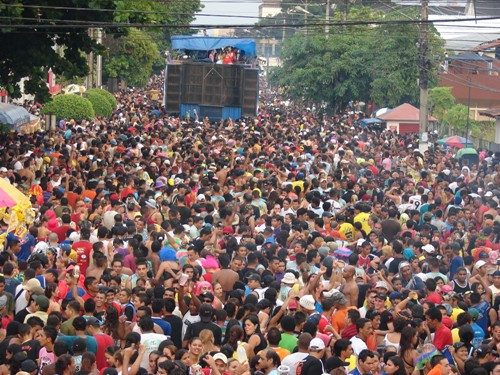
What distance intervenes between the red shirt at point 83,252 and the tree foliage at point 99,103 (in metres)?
27.2

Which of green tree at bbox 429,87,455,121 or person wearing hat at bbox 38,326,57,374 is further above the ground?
person wearing hat at bbox 38,326,57,374

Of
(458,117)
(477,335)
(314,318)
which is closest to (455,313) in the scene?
(477,335)

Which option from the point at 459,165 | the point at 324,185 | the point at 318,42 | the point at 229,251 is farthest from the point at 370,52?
the point at 229,251

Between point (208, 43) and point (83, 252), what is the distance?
30503 mm

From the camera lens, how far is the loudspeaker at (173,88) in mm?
43156

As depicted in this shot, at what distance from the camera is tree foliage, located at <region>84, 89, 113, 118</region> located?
136 ft

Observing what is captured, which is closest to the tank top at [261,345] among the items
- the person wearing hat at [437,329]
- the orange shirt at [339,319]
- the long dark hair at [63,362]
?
the orange shirt at [339,319]

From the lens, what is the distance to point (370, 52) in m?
48.8

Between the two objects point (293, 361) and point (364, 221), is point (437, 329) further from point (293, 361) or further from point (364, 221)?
point (364, 221)

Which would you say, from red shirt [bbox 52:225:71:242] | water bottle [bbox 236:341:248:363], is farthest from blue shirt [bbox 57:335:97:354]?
red shirt [bbox 52:225:71:242]

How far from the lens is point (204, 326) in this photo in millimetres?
11258

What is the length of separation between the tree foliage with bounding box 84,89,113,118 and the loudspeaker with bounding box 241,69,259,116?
16.0 ft

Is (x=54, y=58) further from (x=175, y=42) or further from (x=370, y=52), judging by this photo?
(x=370, y=52)

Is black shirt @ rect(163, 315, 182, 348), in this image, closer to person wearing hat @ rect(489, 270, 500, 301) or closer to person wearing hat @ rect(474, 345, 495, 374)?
person wearing hat @ rect(474, 345, 495, 374)
